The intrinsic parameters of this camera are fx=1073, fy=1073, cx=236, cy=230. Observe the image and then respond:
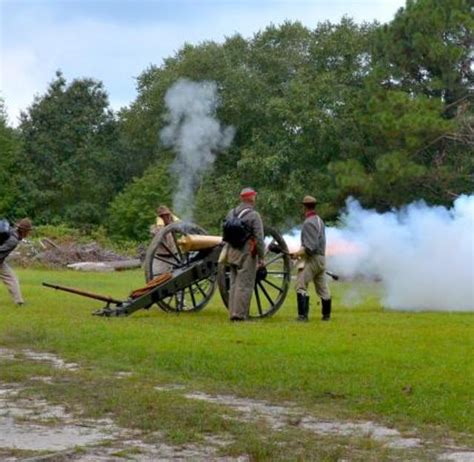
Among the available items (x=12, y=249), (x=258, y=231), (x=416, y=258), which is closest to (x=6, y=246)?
(x=12, y=249)

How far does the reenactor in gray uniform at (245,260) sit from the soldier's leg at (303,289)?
2.23 ft

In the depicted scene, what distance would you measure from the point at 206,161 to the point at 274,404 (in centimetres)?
2904

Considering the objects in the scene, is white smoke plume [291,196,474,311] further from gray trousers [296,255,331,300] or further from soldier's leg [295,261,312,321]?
soldier's leg [295,261,312,321]

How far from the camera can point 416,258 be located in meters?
17.9

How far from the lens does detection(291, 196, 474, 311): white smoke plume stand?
17.9 meters

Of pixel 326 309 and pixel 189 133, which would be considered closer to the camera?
pixel 326 309

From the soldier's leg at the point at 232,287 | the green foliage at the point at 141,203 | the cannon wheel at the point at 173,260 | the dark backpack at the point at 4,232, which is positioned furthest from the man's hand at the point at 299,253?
the green foliage at the point at 141,203

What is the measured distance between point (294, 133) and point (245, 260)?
97.9 feet

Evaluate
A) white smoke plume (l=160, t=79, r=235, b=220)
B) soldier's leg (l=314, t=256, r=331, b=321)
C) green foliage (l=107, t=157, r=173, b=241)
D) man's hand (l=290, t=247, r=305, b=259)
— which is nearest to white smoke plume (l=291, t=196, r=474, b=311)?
soldier's leg (l=314, t=256, r=331, b=321)

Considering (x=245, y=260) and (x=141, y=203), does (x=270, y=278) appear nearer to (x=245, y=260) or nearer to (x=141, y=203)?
(x=245, y=260)

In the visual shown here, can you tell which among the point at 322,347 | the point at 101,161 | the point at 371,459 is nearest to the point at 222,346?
the point at 322,347

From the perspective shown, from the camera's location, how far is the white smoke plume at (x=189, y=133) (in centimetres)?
3531

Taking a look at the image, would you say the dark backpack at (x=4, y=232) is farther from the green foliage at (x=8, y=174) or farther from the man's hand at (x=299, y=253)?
the green foliage at (x=8, y=174)

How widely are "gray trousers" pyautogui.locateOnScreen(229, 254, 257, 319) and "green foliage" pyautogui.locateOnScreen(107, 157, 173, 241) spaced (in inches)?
939
